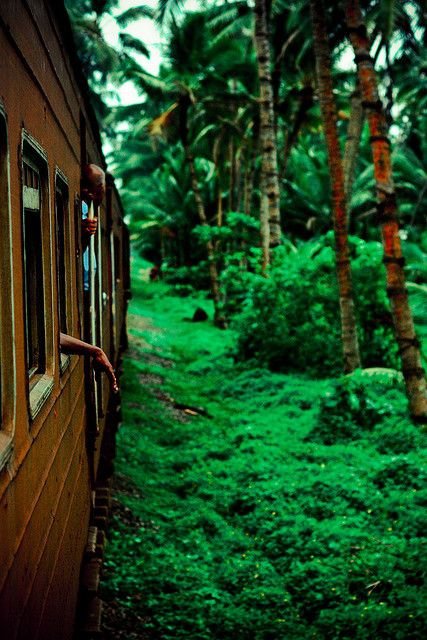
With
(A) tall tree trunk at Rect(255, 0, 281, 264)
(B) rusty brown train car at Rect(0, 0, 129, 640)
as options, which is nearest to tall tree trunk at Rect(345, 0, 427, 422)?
(B) rusty brown train car at Rect(0, 0, 129, 640)

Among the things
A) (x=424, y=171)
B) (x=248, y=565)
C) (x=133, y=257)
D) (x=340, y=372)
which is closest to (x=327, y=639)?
(x=248, y=565)

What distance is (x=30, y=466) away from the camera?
7.25 feet

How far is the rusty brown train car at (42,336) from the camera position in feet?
6.31

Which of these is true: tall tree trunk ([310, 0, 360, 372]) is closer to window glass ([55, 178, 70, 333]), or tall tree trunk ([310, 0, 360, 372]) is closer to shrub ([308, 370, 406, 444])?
shrub ([308, 370, 406, 444])

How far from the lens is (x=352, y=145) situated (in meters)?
13.8

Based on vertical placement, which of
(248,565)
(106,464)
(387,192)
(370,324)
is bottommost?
(248,565)

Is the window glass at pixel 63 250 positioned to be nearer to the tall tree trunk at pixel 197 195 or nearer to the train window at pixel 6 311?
the train window at pixel 6 311

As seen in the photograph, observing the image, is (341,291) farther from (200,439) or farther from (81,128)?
(81,128)

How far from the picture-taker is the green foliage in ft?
41.5

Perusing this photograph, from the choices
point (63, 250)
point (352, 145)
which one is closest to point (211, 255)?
point (352, 145)

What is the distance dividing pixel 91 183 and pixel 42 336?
6.97 ft

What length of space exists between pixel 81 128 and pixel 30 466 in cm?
310

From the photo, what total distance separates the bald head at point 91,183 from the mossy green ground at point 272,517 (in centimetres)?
295

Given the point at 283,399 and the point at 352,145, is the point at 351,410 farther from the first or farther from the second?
A: the point at 352,145
